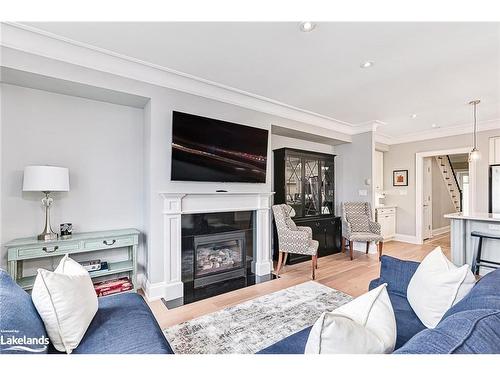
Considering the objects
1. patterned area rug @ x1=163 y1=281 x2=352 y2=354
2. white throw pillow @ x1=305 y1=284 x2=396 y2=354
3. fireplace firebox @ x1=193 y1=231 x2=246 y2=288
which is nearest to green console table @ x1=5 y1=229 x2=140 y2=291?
fireplace firebox @ x1=193 y1=231 x2=246 y2=288

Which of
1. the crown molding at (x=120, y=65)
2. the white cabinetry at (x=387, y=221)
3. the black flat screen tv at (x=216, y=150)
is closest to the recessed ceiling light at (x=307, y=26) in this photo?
the crown molding at (x=120, y=65)

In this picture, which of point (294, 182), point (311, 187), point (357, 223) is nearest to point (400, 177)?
point (357, 223)

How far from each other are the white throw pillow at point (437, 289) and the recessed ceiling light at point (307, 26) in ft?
6.19

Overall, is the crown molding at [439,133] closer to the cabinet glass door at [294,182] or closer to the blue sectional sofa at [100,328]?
the cabinet glass door at [294,182]

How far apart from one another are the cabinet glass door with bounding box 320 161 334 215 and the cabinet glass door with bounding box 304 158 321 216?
0.13 metres

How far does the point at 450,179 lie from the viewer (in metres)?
6.96

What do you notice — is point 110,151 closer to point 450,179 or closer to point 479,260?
point 479,260

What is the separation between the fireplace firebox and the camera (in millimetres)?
3071

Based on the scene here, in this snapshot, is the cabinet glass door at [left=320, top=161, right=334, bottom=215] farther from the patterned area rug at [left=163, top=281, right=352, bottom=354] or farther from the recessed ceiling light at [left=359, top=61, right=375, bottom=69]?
the recessed ceiling light at [left=359, top=61, right=375, bottom=69]

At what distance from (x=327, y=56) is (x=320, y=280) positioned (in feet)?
8.74

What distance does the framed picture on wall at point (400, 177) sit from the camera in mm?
5570

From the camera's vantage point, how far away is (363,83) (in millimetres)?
2928
